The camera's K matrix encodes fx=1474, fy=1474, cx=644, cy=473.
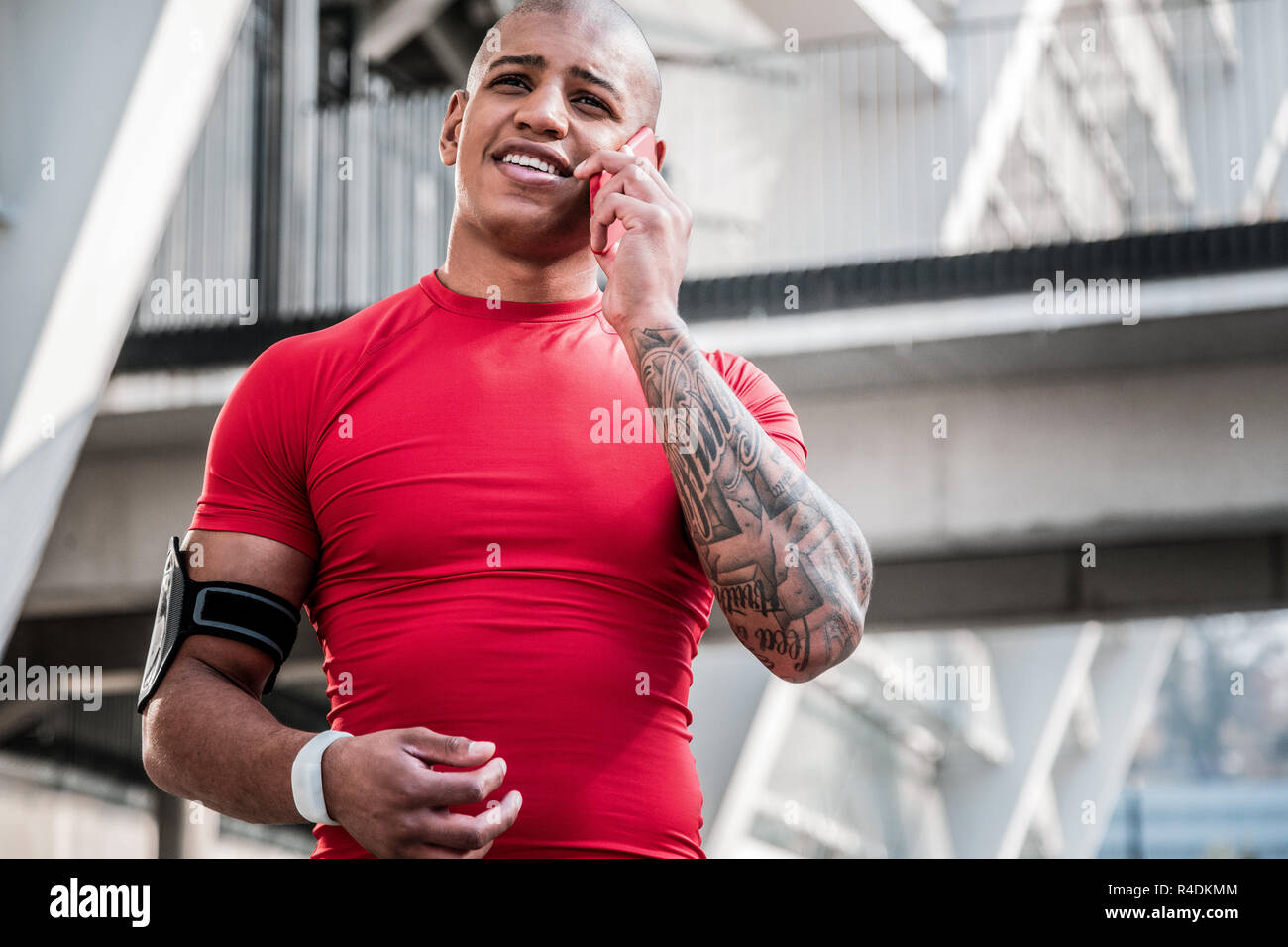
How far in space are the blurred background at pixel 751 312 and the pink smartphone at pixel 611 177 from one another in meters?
6.91

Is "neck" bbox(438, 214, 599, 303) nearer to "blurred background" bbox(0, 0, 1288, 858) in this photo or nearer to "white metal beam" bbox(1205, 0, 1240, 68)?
"blurred background" bbox(0, 0, 1288, 858)

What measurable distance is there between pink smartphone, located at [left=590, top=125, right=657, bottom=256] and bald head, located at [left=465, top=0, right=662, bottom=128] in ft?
0.10

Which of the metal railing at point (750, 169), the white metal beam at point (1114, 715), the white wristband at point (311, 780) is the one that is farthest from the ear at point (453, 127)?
the white metal beam at point (1114, 715)

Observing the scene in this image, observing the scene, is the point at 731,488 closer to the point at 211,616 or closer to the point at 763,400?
the point at 763,400

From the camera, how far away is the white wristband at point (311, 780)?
1.88 meters

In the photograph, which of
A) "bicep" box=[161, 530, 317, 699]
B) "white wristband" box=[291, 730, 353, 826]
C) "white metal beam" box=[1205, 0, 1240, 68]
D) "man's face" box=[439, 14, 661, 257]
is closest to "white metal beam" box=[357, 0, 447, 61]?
"white metal beam" box=[1205, 0, 1240, 68]

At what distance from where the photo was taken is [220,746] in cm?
201

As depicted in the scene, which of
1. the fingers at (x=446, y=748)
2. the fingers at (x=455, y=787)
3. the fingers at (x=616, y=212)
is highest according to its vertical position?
the fingers at (x=616, y=212)

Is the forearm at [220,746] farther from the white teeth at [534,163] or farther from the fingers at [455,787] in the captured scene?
the white teeth at [534,163]

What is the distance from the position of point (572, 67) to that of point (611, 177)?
0.84 ft

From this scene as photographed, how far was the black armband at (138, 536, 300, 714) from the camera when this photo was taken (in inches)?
82.7

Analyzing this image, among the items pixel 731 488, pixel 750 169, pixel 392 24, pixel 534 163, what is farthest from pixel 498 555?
pixel 392 24
